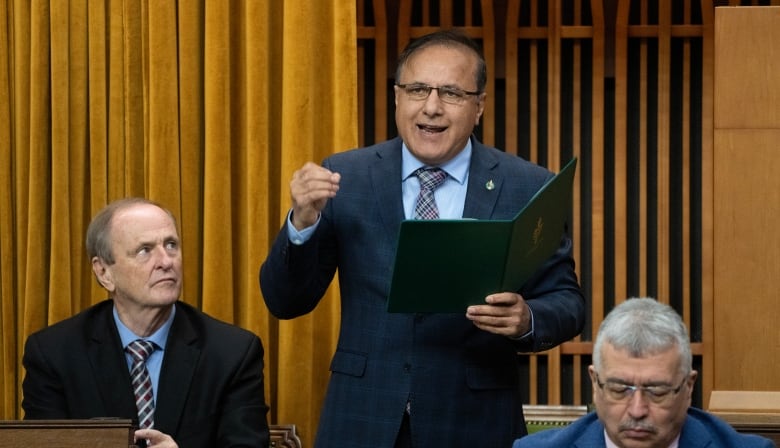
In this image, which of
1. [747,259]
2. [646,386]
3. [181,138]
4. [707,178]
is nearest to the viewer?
[646,386]

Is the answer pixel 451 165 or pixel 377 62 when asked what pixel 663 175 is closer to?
pixel 377 62

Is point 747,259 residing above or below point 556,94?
below

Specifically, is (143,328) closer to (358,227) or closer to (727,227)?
(358,227)

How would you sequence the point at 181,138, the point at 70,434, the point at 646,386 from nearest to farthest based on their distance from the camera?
1. the point at 646,386
2. the point at 70,434
3. the point at 181,138

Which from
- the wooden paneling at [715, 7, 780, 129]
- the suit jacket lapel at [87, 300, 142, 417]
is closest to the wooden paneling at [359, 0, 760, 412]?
the wooden paneling at [715, 7, 780, 129]

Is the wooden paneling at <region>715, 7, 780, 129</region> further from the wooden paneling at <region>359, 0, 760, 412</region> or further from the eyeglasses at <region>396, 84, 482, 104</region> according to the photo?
the wooden paneling at <region>359, 0, 760, 412</region>

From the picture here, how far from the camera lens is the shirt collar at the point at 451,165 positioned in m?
3.42

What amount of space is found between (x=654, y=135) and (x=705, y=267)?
0.53 metres

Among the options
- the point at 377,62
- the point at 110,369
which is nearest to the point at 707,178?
the point at 377,62

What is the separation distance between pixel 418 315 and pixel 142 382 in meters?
0.83

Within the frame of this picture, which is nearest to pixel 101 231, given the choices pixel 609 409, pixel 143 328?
pixel 143 328

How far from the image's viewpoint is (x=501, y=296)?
10.3ft

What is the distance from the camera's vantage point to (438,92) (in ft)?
11.1

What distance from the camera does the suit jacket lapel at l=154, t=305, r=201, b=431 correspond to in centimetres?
367
